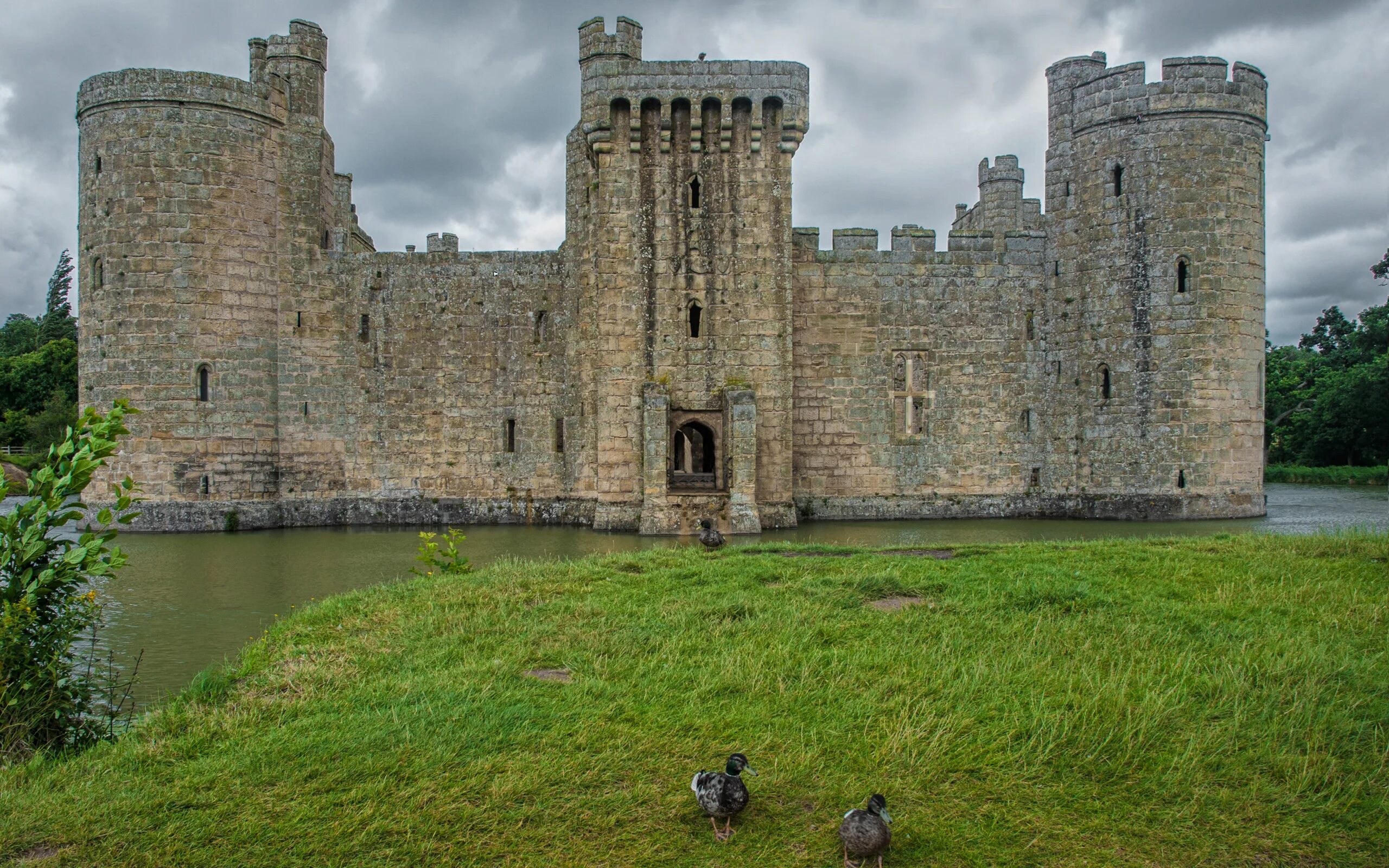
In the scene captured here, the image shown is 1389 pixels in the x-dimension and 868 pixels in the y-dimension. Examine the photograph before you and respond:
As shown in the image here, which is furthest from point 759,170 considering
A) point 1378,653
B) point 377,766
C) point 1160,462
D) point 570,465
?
point 377,766

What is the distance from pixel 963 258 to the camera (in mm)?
23234

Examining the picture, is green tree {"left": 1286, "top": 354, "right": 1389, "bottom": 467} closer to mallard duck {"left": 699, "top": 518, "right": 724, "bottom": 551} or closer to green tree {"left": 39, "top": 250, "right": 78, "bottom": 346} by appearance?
mallard duck {"left": 699, "top": 518, "right": 724, "bottom": 551}

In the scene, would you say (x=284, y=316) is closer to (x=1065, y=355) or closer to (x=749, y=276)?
(x=749, y=276)

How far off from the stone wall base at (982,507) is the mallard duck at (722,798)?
60.1 feet

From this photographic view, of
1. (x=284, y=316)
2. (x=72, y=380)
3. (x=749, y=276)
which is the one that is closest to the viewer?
(x=749, y=276)

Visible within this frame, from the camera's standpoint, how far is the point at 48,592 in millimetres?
Answer: 6250

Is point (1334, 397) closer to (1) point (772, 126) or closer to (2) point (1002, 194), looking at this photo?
(2) point (1002, 194)

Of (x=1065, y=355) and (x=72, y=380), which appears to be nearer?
(x=1065, y=355)

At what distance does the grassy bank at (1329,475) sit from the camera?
1492 inches

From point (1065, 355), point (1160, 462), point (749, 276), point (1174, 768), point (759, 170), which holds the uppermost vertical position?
point (759, 170)

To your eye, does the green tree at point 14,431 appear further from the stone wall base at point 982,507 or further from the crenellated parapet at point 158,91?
the stone wall base at point 982,507

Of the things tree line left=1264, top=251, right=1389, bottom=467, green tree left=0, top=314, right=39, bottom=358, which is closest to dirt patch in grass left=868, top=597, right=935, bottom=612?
tree line left=1264, top=251, right=1389, bottom=467

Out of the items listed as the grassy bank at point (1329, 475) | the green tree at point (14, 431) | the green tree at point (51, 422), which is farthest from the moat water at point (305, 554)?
the green tree at point (14, 431)

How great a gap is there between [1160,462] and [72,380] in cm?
4707
